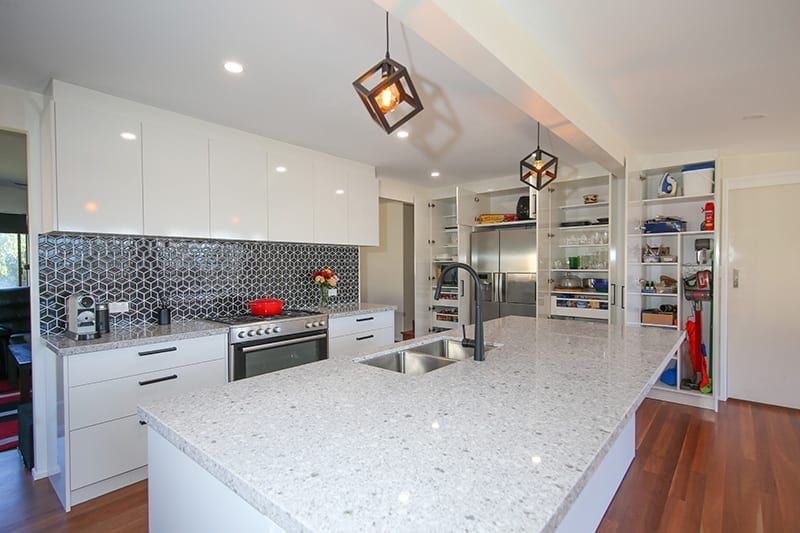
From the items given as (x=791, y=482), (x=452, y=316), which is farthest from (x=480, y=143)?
(x=791, y=482)

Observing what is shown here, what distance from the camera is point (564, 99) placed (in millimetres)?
2225

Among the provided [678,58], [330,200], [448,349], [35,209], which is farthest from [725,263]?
[35,209]

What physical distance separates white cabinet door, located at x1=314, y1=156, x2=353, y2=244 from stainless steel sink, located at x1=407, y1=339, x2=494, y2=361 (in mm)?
1950

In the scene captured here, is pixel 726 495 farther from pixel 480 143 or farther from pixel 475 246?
pixel 475 246

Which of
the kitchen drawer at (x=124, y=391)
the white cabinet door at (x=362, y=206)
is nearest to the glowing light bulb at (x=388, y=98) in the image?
the kitchen drawer at (x=124, y=391)

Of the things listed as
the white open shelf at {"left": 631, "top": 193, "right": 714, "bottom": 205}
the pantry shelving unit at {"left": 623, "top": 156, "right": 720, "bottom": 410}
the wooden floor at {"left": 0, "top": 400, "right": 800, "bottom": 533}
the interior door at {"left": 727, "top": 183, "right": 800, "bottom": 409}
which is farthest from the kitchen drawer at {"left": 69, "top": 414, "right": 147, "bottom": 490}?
the interior door at {"left": 727, "top": 183, "right": 800, "bottom": 409}

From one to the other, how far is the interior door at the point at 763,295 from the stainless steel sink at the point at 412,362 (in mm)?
3548

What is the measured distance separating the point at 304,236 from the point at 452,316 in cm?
242

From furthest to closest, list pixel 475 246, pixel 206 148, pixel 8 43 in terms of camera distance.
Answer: pixel 475 246
pixel 206 148
pixel 8 43

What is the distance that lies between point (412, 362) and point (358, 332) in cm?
183

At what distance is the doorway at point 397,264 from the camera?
6645 millimetres

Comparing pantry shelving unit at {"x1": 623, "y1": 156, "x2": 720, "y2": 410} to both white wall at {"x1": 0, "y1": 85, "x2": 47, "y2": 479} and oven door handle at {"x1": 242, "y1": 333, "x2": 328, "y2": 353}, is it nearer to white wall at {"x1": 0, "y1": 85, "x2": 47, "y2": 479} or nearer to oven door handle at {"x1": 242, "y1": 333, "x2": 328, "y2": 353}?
oven door handle at {"x1": 242, "y1": 333, "x2": 328, "y2": 353}

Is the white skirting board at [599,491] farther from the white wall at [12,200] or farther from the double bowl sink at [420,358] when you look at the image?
the white wall at [12,200]

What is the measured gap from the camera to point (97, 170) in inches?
93.0
